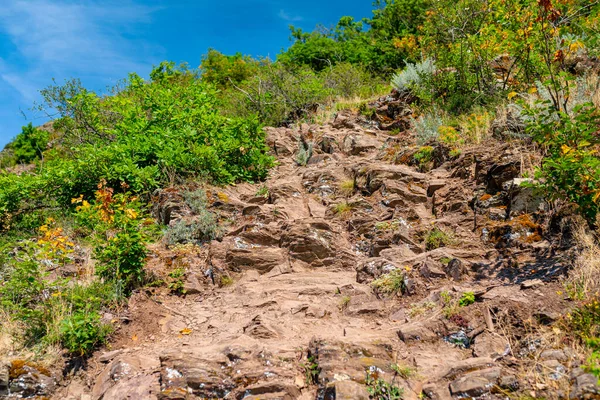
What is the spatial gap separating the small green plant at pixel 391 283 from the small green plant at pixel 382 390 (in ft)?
5.81

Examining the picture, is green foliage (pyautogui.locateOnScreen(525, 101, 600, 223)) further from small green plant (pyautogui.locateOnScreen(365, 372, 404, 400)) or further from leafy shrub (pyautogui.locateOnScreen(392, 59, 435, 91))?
leafy shrub (pyautogui.locateOnScreen(392, 59, 435, 91))

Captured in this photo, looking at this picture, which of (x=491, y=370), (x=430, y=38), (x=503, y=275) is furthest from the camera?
(x=430, y=38)

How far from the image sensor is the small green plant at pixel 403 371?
4268mm

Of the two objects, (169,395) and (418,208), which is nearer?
(169,395)

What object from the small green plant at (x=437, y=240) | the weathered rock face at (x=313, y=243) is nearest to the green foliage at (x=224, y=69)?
the weathered rock face at (x=313, y=243)

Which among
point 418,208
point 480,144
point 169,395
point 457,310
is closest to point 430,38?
point 480,144

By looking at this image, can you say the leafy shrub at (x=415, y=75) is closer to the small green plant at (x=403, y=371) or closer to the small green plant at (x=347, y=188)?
the small green plant at (x=347, y=188)

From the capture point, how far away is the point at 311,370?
4.41 metres

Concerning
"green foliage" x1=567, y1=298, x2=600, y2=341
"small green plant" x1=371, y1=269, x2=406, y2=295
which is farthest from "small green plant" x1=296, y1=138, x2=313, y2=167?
"green foliage" x1=567, y1=298, x2=600, y2=341

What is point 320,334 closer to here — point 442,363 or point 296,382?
point 296,382

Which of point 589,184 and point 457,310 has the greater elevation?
point 589,184

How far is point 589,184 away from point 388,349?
8.82 feet

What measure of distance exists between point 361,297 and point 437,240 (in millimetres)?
1632

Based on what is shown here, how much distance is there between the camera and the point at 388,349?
4.54 metres
